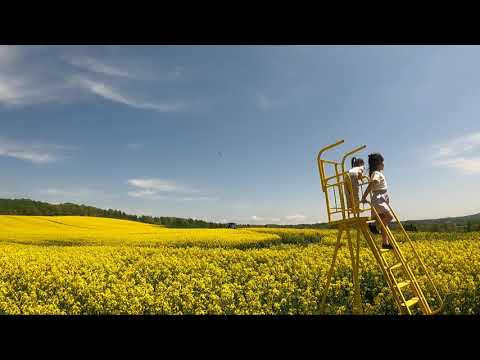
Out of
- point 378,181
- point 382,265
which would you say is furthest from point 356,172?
point 382,265

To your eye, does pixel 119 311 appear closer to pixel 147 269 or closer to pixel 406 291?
pixel 147 269

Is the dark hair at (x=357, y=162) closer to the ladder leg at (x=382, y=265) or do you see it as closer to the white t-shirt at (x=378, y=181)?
the white t-shirt at (x=378, y=181)

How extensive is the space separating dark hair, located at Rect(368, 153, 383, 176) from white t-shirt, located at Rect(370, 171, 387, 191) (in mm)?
98

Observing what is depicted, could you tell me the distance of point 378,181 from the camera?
4133 mm

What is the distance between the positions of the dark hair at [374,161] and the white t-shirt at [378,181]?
3.9 inches

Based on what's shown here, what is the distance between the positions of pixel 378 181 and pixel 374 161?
0.26m

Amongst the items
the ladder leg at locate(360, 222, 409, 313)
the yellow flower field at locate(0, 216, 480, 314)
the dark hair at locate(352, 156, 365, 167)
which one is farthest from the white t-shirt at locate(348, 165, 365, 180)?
the yellow flower field at locate(0, 216, 480, 314)

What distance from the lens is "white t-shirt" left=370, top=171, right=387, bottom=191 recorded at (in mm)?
4129

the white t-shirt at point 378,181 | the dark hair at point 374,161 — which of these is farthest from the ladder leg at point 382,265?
the dark hair at point 374,161
